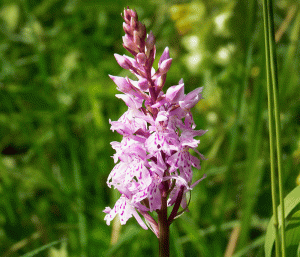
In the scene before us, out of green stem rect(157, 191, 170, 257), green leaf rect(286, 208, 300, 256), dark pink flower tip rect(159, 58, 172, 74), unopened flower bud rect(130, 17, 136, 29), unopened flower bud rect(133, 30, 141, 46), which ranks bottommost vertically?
green leaf rect(286, 208, 300, 256)

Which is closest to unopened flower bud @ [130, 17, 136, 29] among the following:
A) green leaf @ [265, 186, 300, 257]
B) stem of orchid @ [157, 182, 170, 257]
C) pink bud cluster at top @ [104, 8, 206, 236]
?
pink bud cluster at top @ [104, 8, 206, 236]

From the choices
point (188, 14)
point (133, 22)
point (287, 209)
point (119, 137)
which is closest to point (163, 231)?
point (287, 209)

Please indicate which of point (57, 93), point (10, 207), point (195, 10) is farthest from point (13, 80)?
point (195, 10)

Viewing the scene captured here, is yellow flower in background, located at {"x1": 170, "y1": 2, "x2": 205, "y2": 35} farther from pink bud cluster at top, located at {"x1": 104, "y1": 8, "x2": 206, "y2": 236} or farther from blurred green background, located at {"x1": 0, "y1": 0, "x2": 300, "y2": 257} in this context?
pink bud cluster at top, located at {"x1": 104, "y1": 8, "x2": 206, "y2": 236}

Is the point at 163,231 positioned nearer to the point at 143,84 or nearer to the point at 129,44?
the point at 143,84

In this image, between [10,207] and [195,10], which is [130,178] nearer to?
[10,207]

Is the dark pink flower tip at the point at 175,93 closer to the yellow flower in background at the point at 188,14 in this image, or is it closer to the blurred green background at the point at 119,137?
the blurred green background at the point at 119,137
